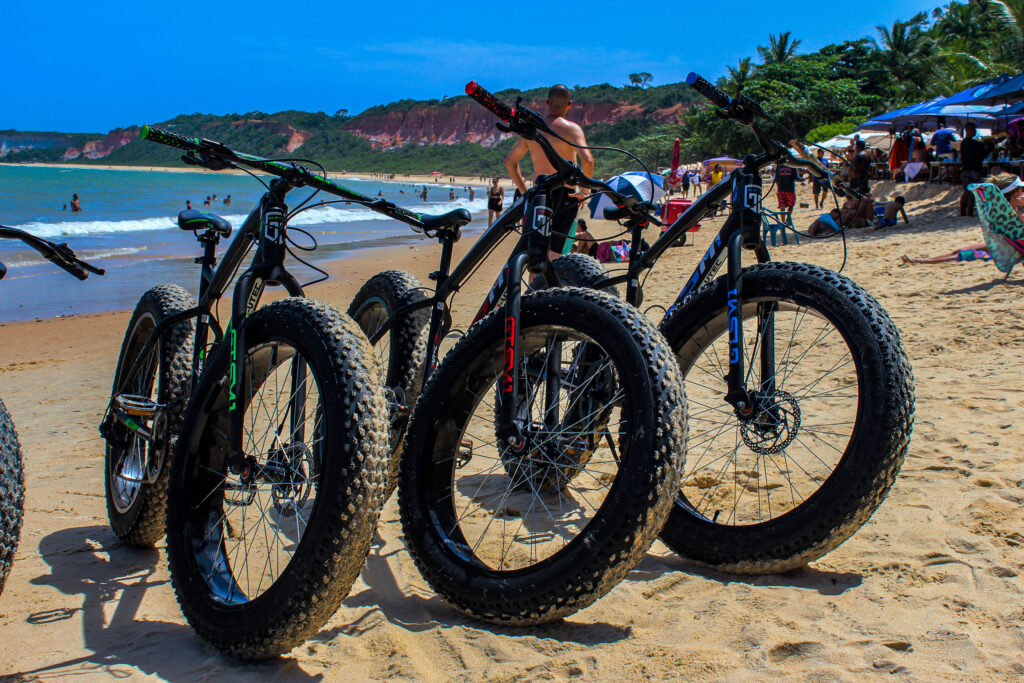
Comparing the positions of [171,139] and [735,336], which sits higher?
[171,139]

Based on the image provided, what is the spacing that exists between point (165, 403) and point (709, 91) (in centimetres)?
260

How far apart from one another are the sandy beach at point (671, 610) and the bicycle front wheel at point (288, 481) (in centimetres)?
18

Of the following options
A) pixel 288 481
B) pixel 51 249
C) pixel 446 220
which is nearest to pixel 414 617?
pixel 288 481

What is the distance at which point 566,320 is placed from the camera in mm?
2445

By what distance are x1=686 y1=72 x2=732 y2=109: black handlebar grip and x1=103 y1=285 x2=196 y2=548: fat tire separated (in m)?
2.42

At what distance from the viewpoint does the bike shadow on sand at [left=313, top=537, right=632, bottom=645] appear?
2318mm

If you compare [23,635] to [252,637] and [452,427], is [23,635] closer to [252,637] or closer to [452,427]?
[252,637]

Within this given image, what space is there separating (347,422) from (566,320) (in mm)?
770

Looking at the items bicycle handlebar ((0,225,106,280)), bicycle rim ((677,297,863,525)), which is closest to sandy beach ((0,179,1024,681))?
bicycle rim ((677,297,863,525))

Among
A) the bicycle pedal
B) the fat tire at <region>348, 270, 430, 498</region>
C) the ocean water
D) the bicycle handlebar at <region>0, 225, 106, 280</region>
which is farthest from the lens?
the ocean water

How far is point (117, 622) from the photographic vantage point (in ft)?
8.75

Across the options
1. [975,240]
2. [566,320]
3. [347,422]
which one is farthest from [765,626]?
[975,240]

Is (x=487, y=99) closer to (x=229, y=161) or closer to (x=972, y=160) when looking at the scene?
(x=229, y=161)

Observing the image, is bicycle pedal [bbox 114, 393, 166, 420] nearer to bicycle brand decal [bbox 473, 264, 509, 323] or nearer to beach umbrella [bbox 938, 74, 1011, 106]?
bicycle brand decal [bbox 473, 264, 509, 323]
